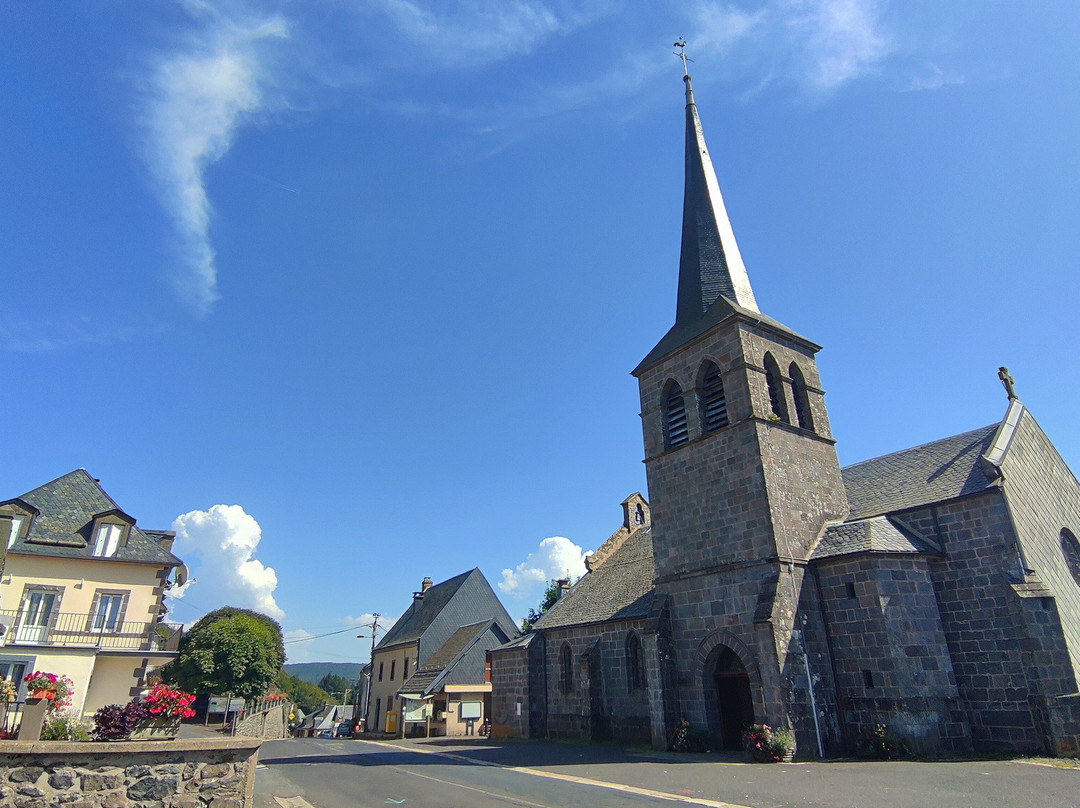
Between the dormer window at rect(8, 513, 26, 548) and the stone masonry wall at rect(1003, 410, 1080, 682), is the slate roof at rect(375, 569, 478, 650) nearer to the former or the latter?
the dormer window at rect(8, 513, 26, 548)

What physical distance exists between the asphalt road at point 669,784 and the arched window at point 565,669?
768 cm

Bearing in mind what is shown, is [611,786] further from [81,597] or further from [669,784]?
[81,597]

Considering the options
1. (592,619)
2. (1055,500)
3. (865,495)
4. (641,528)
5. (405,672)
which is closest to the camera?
(1055,500)

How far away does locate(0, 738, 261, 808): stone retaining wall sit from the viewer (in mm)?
7324

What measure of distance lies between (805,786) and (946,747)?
5.74 metres

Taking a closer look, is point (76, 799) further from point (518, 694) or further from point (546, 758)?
point (518, 694)

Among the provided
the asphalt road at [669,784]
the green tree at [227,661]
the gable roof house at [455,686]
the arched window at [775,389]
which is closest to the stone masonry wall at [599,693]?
the asphalt road at [669,784]

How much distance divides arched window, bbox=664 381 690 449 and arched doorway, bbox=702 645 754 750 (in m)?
6.79

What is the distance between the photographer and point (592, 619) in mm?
23938

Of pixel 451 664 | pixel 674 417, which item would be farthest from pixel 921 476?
pixel 451 664

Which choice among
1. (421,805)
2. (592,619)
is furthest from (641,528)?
(421,805)

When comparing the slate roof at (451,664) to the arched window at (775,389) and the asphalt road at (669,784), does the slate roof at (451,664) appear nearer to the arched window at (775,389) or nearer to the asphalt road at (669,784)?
the asphalt road at (669,784)

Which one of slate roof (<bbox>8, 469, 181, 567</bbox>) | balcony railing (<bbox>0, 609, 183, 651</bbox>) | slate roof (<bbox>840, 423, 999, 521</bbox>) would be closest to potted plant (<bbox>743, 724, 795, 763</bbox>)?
slate roof (<bbox>840, 423, 999, 521</bbox>)

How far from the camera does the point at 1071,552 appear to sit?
1817 cm
